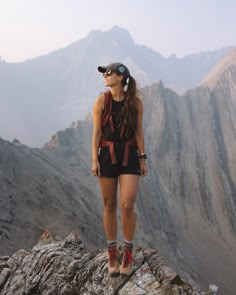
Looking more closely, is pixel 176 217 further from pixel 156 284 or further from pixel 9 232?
pixel 156 284

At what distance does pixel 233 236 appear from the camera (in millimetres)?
59406

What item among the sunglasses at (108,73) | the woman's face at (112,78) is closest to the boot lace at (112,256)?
the woman's face at (112,78)

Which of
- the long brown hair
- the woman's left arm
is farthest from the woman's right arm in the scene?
the woman's left arm

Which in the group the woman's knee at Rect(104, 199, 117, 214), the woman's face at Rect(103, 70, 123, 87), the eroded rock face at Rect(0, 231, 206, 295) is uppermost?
the woman's face at Rect(103, 70, 123, 87)

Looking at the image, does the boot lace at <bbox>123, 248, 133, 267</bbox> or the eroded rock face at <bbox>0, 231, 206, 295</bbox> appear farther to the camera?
the boot lace at <bbox>123, 248, 133, 267</bbox>

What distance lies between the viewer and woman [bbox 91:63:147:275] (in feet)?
21.2

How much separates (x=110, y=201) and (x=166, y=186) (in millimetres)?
55423

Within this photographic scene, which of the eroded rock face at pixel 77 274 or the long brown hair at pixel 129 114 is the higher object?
the long brown hair at pixel 129 114

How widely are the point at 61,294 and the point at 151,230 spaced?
39.6 meters

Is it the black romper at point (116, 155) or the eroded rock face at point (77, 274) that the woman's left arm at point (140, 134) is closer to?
the black romper at point (116, 155)

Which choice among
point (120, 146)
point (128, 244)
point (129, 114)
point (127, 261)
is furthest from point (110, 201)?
point (129, 114)

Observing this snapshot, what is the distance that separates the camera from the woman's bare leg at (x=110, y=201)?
658cm

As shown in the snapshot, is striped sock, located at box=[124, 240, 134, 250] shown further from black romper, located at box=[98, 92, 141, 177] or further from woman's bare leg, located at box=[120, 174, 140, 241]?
black romper, located at box=[98, 92, 141, 177]

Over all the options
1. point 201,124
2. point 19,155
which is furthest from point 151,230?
point 201,124
